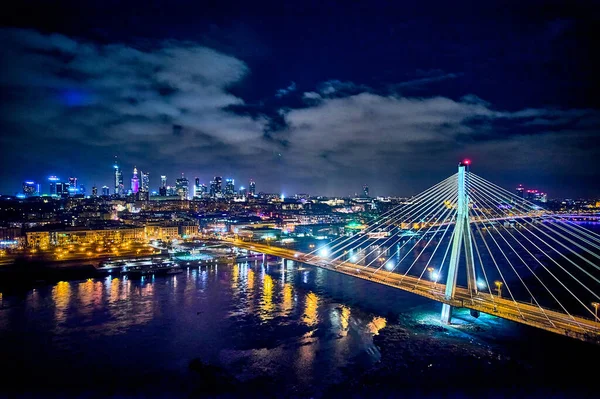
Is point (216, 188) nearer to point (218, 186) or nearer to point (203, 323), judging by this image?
point (218, 186)

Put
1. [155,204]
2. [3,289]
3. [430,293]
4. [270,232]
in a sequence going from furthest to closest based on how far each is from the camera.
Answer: [155,204] → [270,232] → [3,289] → [430,293]

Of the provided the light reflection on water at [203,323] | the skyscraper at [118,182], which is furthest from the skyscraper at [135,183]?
the light reflection on water at [203,323]

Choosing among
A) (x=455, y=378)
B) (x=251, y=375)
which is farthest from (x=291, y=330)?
(x=455, y=378)

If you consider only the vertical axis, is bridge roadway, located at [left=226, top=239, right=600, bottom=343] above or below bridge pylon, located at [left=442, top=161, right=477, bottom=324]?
below

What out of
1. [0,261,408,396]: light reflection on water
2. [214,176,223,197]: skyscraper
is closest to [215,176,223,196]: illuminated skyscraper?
[214,176,223,197]: skyscraper

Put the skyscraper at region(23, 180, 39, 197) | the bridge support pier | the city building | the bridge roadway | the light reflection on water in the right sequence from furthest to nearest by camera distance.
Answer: the city building
the skyscraper at region(23, 180, 39, 197)
the bridge support pier
the light reflection on water
the bridge roadway

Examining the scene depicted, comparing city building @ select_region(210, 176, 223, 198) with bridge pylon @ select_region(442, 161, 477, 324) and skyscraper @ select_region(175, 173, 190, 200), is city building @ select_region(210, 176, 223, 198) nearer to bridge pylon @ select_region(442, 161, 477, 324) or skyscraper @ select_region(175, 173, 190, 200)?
skyscraper @ select_region(175, 173, 190, 200)

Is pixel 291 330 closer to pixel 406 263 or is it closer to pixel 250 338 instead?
pixel 250 338

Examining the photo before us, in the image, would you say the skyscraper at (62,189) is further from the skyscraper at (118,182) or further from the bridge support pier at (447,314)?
the bridge support pier at (447,314)

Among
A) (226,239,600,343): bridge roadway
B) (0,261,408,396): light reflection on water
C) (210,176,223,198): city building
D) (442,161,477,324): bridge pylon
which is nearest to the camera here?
(226,239,600,343): bridge roadway

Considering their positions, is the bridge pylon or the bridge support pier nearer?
the bridge pylon
